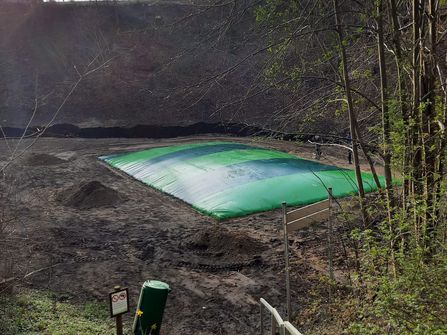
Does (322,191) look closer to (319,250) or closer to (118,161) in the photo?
(319,250)

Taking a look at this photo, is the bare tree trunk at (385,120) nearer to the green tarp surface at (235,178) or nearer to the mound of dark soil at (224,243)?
the mound of dark soil at (224,243)

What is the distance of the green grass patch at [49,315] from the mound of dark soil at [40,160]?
488 inches

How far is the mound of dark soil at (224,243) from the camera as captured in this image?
9.72 m

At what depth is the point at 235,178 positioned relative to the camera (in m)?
14.4

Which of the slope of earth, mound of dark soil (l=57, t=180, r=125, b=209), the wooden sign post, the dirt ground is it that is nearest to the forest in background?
the dirt ground

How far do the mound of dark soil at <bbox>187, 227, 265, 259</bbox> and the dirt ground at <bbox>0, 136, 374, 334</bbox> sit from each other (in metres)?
0.02

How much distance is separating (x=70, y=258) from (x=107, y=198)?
4580 millimetres

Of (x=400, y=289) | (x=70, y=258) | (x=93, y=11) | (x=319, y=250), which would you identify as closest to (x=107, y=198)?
(x=70, y=258)

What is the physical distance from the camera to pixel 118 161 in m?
19.5

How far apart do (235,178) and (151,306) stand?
8.77m

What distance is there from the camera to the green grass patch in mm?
5910

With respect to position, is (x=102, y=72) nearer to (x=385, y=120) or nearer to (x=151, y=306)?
(x=151, y=306)

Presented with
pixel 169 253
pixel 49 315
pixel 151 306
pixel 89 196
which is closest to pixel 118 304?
pixel 151 306

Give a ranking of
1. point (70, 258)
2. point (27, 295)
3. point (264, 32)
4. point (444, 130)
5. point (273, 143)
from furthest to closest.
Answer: point (273, 143), point (70, 258), point (27, 295), point (264, 32), point (444, 130)
